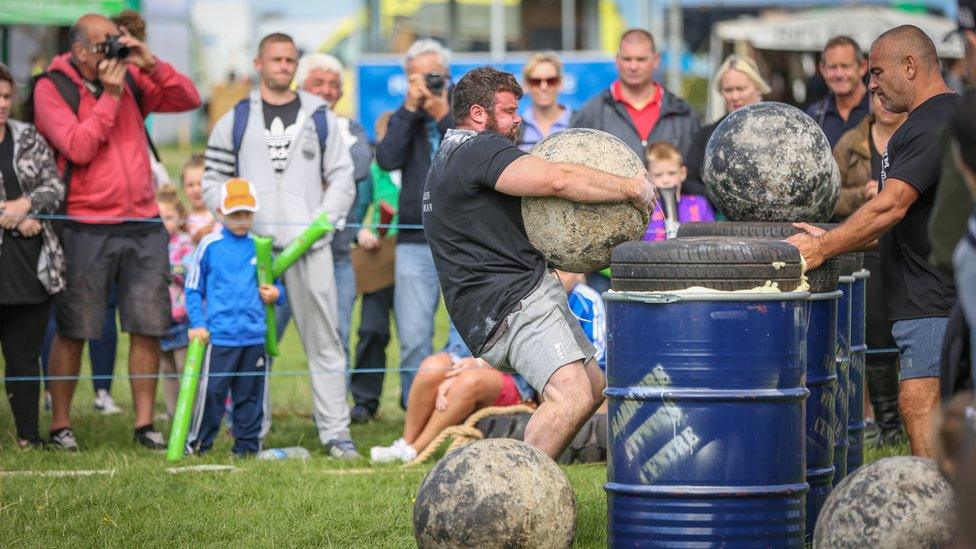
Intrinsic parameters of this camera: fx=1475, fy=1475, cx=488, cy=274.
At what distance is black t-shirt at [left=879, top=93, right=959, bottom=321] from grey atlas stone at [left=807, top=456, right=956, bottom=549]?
5.71ft

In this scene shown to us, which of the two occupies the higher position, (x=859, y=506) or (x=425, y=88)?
(x=425, y=88)

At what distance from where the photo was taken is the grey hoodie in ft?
32.1

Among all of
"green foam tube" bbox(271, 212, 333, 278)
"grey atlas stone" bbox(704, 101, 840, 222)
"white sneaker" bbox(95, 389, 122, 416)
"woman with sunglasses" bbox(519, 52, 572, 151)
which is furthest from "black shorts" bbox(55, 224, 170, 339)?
"grey atlas stone" bbox(704, 101, 840, 222)

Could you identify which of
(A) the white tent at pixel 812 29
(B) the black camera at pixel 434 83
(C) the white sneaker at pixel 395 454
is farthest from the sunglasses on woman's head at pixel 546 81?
(A) the white tent at pixel 812 29

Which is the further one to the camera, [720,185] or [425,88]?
[425,88]

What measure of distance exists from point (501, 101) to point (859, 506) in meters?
2.68

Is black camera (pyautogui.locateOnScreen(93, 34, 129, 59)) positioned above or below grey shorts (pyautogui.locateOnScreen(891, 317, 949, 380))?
above

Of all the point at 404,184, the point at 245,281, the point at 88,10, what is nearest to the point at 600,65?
the point at 88,10

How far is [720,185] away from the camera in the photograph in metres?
7.01

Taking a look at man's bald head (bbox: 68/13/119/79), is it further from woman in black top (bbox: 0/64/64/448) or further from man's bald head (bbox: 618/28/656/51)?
man's bald head (bbox: 618/28/656/51)

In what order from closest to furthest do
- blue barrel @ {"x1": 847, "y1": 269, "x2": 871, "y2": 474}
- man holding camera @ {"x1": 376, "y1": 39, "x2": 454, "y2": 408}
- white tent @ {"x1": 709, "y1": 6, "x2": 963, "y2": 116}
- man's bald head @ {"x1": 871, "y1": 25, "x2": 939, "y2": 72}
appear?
man's bald head @ {"x1": 871, "y1": 25, "x2": 939, "y2": 72} < blue barrel @ {"x1": 847, "y1": 269, "x2": 871, "y2": 474} < man holding camera @ {"x1": 376, "y1": 39, "x2": 454, "y2": 408} < white tent @ {"x1": 709, "y1": 6, "x2": 963, "y2": 116}

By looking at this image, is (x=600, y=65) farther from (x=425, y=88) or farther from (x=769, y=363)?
(x=769, y=363)

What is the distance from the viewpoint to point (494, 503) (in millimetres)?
5828

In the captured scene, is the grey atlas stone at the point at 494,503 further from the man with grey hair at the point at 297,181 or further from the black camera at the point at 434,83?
the black camera at the point at 434,83
